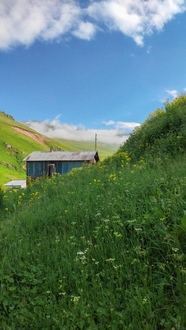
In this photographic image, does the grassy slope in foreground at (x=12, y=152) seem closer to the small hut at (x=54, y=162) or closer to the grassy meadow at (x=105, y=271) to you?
the small hut at (x=54, y=162)

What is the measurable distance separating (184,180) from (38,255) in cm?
255

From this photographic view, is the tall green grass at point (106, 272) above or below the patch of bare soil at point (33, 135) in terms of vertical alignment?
below

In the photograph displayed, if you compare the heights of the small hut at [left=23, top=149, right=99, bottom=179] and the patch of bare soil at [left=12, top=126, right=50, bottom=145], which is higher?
the patch of bare soil at [left=12, top=126, right=50, bottom=145]

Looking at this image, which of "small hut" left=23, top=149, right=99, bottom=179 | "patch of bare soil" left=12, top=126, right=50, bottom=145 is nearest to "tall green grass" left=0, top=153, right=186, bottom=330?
"small hut" left=23, top=149, right=99, bottom=179

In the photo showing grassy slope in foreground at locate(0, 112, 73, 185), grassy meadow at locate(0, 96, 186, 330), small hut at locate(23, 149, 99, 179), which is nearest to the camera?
grassy meadow at locate(0, 96, 186, 330)

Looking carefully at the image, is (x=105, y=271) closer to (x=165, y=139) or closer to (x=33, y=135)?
(x=165, y=139)

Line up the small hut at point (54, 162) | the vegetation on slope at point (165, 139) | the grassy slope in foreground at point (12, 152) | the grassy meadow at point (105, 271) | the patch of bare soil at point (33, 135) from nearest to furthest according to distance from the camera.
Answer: the grassy meadow at point (105, 271), the vegetation on slope at point (165, 139), the small hut at point (54, 162), the grassy slope in foreground at point (12, 152), the patch of bare soil at point (33, 135)

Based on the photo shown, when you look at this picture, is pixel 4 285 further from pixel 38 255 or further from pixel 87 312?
pixel 87 312

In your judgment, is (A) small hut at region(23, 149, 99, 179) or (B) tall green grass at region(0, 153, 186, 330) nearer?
(B) tall green grass at region(0, 153, 186, 330)

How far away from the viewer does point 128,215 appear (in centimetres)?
345

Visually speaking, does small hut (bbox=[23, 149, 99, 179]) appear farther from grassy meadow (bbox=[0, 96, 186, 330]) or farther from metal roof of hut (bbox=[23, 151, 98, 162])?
grassy meadow (bbox=[0, 96, 186, 330])

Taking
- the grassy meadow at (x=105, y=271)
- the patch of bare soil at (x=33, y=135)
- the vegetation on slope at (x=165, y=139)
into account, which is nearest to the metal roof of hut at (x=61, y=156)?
the vegetation on slope at (x=165, y=139)

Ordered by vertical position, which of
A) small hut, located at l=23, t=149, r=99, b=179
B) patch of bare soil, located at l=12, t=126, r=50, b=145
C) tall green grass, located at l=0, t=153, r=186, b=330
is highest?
patch of bare soil, located at l=12, t=126, r=50, b=145

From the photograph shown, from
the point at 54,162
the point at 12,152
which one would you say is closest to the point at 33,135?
the point at 12,152
